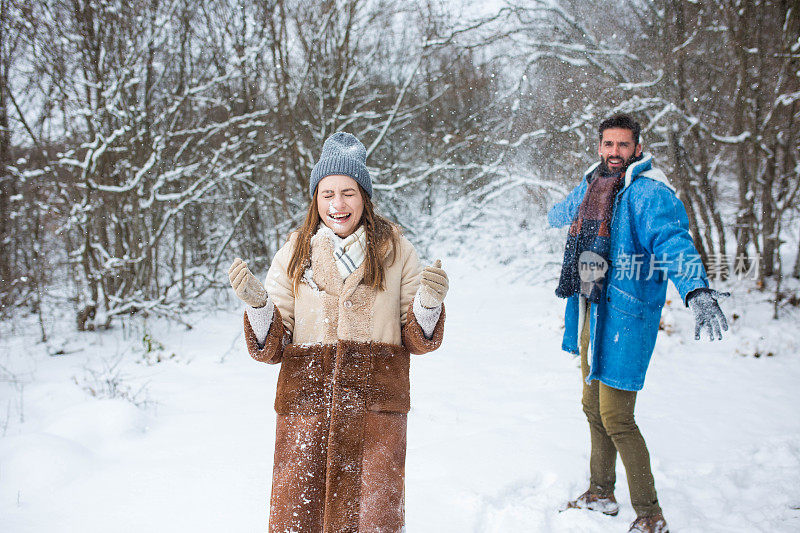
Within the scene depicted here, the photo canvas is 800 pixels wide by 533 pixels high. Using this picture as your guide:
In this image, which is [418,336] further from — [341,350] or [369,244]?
[369,244]

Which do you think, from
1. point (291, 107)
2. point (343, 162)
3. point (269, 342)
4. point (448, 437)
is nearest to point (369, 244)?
point (343, 162)

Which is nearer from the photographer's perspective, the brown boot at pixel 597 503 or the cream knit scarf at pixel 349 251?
the cream knit scarf at pixel 349 251

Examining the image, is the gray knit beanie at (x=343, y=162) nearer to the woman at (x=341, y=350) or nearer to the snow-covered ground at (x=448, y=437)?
the woman at (x=341, y=350)

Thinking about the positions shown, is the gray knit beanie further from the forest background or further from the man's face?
the forest background

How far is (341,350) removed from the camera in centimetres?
161

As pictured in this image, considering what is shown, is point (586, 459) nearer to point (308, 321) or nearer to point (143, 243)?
point (308, 321)

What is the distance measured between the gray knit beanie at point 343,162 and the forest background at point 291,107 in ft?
16.9

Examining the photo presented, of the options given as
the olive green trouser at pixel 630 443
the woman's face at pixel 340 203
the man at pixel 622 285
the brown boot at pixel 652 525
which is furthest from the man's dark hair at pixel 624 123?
the brown boot at pixel 652 525

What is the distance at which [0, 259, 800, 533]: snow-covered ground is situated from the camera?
2420 millimetres

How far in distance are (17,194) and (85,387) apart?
342 centimetres

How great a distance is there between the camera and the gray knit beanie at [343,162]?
69.4 inches

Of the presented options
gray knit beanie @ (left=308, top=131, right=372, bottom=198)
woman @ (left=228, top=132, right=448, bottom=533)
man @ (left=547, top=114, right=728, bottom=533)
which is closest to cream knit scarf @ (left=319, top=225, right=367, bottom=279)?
woman @ (left=228, top=132, right=448, bottom=533)

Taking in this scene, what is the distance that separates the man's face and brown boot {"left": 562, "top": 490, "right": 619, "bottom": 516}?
1.67 metres

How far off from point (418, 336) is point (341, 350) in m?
0.27
